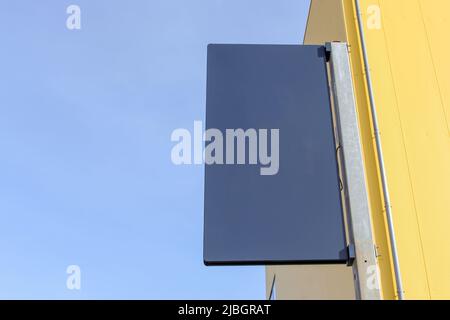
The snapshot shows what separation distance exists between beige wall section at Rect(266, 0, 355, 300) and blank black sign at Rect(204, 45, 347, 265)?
2.24m

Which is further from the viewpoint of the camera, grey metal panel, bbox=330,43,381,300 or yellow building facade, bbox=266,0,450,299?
yellow building facade, bbox=266,0,450,299

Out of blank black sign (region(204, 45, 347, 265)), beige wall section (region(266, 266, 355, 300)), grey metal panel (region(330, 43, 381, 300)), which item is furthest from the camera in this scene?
beige wall section (region(266, 266, 355, 300))

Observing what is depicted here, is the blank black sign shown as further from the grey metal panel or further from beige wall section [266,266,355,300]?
beige wall section [266,266,355,300]

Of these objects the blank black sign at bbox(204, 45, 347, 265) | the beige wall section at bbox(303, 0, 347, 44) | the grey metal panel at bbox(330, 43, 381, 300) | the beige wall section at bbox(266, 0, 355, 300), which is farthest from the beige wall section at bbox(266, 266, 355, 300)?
the beige wall section at bbox(303, 0, 347, 44)

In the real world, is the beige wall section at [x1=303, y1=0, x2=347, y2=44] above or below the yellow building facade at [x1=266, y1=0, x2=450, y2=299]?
above

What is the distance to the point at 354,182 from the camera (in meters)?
2.62

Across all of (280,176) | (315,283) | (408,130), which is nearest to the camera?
(280,176)

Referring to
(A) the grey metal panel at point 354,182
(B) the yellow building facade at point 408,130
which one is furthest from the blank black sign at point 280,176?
(B) the yellow building facade at point 408,130

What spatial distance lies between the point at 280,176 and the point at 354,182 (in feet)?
1.71

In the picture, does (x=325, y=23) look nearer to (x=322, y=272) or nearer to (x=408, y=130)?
(x=408, y=130)

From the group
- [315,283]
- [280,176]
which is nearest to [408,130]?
[280,176]

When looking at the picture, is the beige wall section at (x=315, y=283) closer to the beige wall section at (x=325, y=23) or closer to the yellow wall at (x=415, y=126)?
the yellow wall at (x=415, y=126)

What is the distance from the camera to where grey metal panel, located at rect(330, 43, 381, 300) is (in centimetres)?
234
